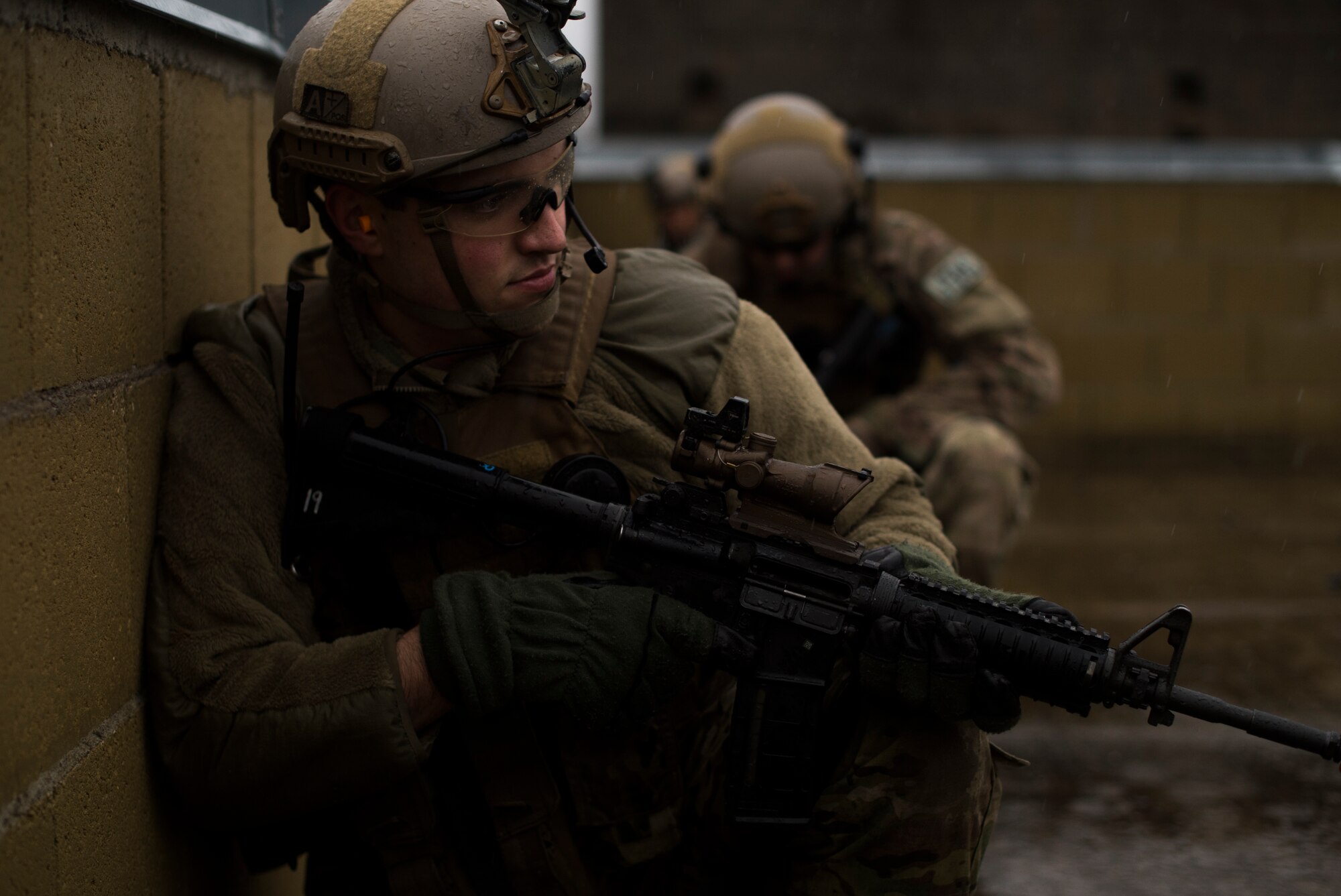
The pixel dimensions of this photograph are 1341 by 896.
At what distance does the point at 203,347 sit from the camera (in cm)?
217

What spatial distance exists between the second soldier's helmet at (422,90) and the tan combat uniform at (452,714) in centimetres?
26

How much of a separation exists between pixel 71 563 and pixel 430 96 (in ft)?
2.65

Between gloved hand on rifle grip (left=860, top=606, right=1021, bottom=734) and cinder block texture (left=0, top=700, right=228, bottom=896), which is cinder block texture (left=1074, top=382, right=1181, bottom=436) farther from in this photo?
cinder block texture (left=0, top=700, right=228, bottom=896)

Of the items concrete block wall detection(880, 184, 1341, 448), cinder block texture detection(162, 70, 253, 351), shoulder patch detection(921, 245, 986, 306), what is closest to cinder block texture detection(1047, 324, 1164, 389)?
concrete block wall detection(880, 184, 1341, 448)

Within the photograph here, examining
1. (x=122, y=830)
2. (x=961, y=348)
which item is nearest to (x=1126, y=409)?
(x=961, y=348)

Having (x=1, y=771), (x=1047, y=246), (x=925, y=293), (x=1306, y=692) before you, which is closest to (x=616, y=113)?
(x=1047, y=246)

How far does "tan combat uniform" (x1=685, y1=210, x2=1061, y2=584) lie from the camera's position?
4484 millimetres

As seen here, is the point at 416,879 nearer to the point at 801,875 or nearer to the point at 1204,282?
the point at 801,875

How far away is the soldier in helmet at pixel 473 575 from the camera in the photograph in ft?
6.61

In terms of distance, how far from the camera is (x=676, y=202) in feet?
21.9

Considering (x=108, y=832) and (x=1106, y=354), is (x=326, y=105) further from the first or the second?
(x=1106, y=354)

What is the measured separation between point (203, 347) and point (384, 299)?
0.28m

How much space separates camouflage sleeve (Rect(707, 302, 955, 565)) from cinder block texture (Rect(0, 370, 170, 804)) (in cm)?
88

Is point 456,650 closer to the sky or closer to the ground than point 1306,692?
closer to the sky
